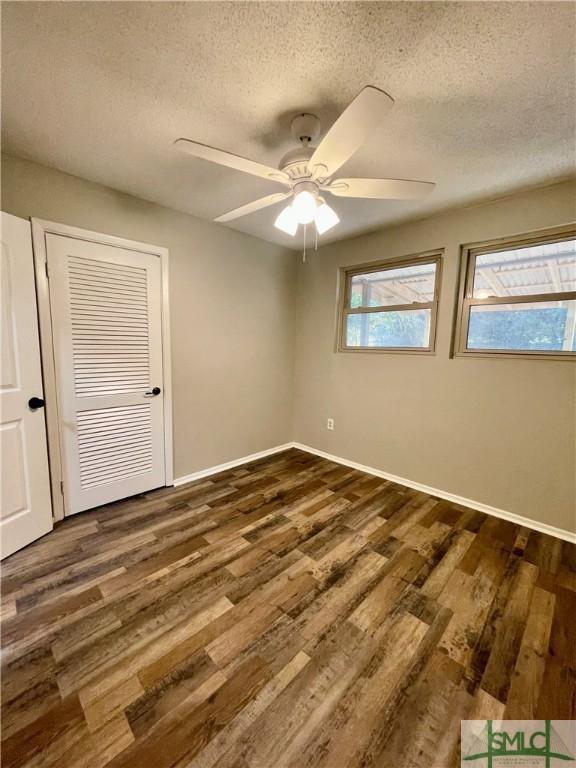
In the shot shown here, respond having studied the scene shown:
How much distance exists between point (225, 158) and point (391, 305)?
2.18m

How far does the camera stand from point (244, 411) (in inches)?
135

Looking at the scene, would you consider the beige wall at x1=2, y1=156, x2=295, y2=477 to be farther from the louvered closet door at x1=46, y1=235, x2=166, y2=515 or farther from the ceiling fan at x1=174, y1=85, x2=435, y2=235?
the ceiling fan at x1=174, y1=85, x2=435, y2=235

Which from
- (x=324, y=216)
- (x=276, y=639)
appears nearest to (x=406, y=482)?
(x=276, y=639)

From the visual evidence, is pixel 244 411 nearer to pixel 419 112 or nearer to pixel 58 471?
pixel 58 471

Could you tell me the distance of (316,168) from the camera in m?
1.39

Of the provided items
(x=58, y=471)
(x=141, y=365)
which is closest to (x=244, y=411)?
(x=141, y=365)

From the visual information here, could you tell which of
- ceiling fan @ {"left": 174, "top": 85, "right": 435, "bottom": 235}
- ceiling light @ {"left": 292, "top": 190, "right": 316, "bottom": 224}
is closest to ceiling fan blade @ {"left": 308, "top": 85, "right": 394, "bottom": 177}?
ceiling fan @ {"left": 174, "top": 85, "right": 435, "bottom": 235}

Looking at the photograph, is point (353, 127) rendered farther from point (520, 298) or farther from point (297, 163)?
point (520, 298)

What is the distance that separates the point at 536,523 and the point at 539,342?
1.38 m

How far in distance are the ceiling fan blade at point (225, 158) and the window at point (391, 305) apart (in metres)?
1.87

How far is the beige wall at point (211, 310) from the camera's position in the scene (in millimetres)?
2123

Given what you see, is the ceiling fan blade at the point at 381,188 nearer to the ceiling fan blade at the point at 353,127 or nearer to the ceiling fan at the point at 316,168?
the ceiling fan at the point at 316,168

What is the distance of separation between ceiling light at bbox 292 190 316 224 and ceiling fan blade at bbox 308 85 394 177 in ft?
0.48

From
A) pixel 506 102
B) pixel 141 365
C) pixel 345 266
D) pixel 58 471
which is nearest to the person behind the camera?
pixel 506 102
